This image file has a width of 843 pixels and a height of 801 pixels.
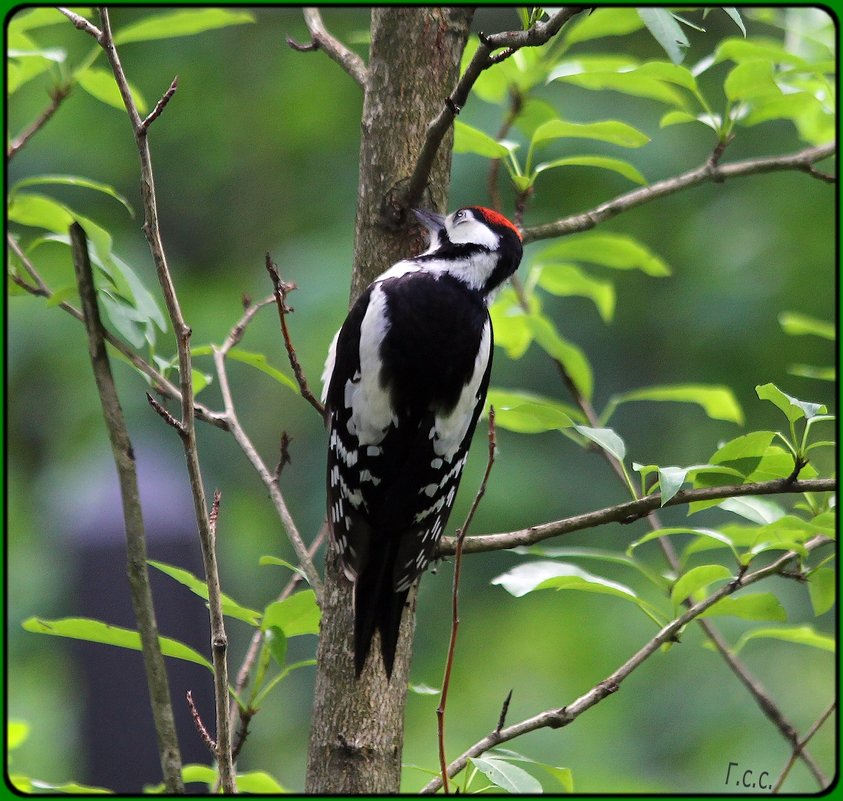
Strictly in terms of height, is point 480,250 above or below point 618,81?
below

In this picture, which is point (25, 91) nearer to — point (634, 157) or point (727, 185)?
point (634, 157)

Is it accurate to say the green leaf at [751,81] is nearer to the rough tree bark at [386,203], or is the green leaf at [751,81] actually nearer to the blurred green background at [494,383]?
the rough tree bark at [386,203]

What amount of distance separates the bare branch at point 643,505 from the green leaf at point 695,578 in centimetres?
8

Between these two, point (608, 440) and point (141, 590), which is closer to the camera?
point (141, 590)

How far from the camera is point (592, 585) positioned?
1.10 meters

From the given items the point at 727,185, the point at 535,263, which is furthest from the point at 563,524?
the point at 727,185

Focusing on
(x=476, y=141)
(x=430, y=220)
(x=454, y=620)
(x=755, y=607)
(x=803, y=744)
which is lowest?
(x=803, y=744)

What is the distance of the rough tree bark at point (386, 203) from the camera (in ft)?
3.94

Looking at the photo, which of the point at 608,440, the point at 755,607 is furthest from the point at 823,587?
the point at 608,440

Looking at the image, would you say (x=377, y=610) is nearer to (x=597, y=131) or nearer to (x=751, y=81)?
(x=597, y=131)

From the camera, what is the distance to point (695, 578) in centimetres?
113

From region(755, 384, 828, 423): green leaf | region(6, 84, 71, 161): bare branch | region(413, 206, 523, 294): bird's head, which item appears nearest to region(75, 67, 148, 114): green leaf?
region(6, 84, 71, 161): bare branch

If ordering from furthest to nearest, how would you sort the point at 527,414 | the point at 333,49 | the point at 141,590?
the point at 333,49, the point at 527,414, the point at 141,590

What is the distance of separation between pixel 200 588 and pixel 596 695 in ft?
1.50
